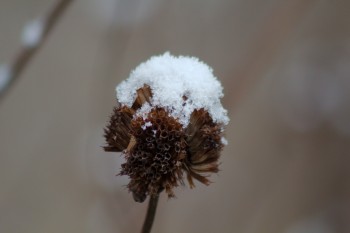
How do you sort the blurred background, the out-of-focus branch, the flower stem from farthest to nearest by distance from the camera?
the blurred background < the out-of-focus branch < the flower stem

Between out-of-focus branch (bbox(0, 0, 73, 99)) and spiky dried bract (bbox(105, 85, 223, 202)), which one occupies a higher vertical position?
out-of-focus branch (bbox(0, 0, 73, 99))

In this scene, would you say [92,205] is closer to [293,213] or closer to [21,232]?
[21,232]

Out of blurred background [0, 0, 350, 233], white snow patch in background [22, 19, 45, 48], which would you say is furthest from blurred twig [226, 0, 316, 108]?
white snow patch in background [22, 19, 45, 48]

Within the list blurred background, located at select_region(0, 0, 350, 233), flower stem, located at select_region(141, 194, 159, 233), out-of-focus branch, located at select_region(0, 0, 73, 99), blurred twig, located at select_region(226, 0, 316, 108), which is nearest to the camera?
flower stem, located at select_region(141, 194, 159, 233)

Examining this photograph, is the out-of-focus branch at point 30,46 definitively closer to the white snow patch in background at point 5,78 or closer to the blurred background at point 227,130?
the white snow patch in background at point 5,78

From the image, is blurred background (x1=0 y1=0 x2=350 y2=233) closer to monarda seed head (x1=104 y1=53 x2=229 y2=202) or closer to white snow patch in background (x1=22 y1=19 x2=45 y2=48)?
white snow patch in background (x1=22 y1=19 x2=45 y2=48)

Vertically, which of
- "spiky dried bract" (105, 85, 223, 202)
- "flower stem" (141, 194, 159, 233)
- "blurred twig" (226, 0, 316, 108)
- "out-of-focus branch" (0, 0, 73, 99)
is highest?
"blurred twig" (226, 0, 316, 108)
